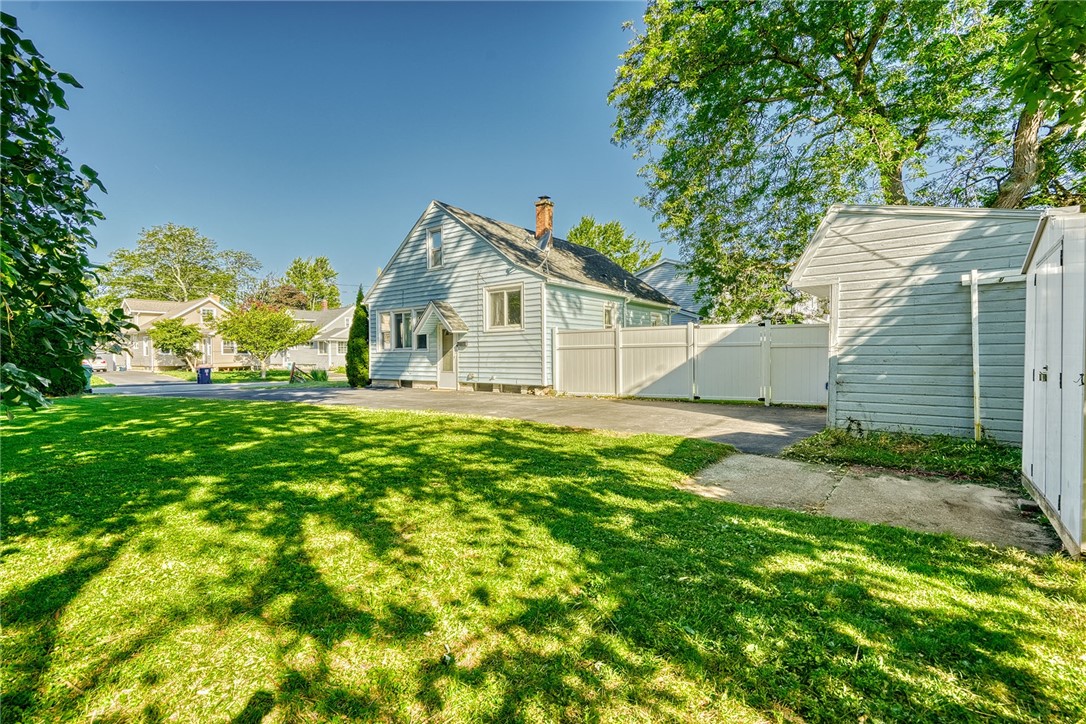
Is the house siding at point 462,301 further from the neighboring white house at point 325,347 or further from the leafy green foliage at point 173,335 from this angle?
the neighboring white house at point 325,347

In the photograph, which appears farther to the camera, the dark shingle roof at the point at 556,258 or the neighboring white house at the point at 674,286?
the neighboring white house at the point at 674,286

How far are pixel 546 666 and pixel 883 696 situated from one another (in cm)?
135

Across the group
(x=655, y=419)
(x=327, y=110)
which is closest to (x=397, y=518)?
(x=655, y=419)

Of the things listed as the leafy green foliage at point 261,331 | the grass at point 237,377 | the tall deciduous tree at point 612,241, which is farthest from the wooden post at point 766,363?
the tall deciduous tree at point 612,241

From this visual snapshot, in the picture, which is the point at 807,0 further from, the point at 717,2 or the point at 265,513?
the point at 265,513

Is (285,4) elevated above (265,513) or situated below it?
above

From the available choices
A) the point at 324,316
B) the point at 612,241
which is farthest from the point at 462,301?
the point at 324,316

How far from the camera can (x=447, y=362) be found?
53.6 feet

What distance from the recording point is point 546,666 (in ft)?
6.13

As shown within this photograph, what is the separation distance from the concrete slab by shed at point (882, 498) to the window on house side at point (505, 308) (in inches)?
398

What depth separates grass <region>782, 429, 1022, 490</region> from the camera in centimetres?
488

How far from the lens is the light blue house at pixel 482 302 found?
1418 centimetres

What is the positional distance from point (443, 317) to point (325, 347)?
26932mm

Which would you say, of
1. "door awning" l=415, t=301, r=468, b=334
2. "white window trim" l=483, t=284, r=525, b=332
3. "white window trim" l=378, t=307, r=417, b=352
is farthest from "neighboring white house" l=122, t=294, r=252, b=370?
"white window trim" l=483, t=284, r=525, b=332
